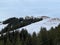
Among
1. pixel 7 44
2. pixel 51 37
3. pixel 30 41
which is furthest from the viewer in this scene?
pixel 51 37

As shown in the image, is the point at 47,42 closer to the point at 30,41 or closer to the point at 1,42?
the point at 30,41

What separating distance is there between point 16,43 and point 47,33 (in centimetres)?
824

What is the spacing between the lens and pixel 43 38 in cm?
4291

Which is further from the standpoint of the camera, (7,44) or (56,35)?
(56,35)

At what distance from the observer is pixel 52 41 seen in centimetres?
4138

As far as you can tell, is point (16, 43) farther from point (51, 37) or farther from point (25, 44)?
point (51, 37)

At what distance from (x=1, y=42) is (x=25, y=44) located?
2798mm

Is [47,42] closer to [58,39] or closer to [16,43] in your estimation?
[58,39]

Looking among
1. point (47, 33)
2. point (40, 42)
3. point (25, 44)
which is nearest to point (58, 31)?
point (47, 33)

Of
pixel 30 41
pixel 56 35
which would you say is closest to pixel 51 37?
pixel 56 35

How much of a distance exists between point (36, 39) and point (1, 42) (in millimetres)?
5034

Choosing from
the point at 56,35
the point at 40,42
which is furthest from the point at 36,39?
the point at 56,35

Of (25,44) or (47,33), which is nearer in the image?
(25,44)

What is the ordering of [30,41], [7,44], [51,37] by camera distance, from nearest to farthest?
1. [7,44]
2. [30,41]
3. [51,37]
